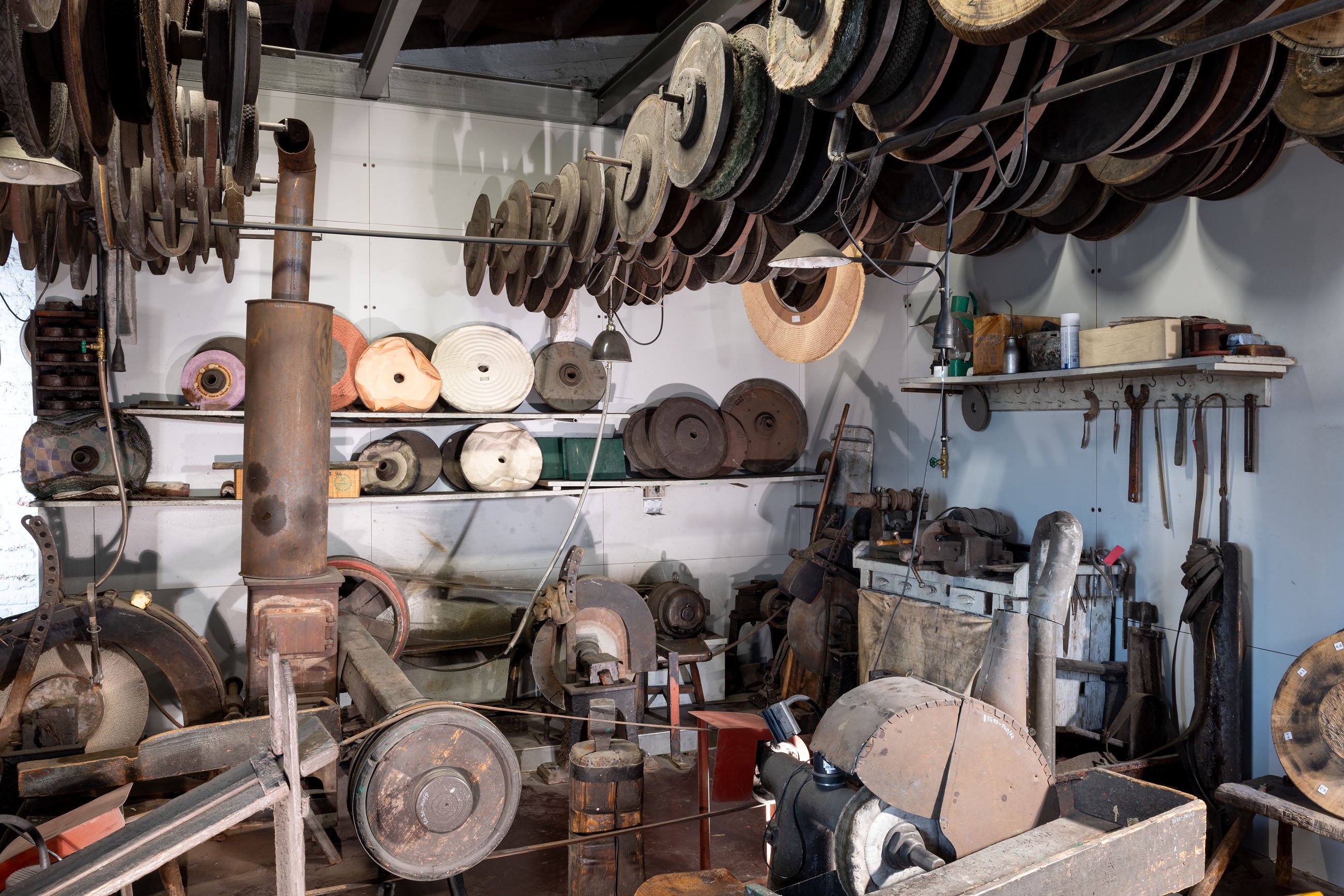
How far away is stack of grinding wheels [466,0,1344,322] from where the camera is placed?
192 centimetres

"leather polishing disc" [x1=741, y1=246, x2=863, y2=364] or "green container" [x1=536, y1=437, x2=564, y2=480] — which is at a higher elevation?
"leather polishing disc" [x1=741, y1=246, x2=863, y2=364]

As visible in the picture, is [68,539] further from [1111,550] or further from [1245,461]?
[1245,461]

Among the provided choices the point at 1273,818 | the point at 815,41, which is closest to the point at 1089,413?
the point at 1273,818

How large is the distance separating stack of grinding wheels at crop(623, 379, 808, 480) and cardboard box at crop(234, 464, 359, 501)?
1.90 metres

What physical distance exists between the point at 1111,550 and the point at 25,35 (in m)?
4.60

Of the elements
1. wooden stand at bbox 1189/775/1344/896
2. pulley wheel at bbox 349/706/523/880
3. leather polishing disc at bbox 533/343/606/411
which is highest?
leather polishing disc at bbox 533/343/606/411

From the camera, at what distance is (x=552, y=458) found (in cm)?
600

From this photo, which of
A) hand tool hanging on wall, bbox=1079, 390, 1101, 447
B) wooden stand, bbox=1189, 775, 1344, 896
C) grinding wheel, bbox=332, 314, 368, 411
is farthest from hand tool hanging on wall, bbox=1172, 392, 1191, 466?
grinding wheel, bbox=332, 314, 368, 411

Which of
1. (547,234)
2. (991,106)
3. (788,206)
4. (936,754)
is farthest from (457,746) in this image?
(547,234)

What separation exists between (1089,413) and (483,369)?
11.8 feet

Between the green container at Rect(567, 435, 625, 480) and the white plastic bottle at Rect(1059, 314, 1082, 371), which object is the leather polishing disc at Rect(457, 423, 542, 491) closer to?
the green container at Rect(567, 435, 625, 480)

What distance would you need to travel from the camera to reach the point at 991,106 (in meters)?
2.00

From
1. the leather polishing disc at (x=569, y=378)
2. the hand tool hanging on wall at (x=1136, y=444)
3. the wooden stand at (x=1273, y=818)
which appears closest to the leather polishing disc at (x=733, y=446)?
the leather polishing disc at (x=569, y=378)

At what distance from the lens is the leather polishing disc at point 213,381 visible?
501 cm
